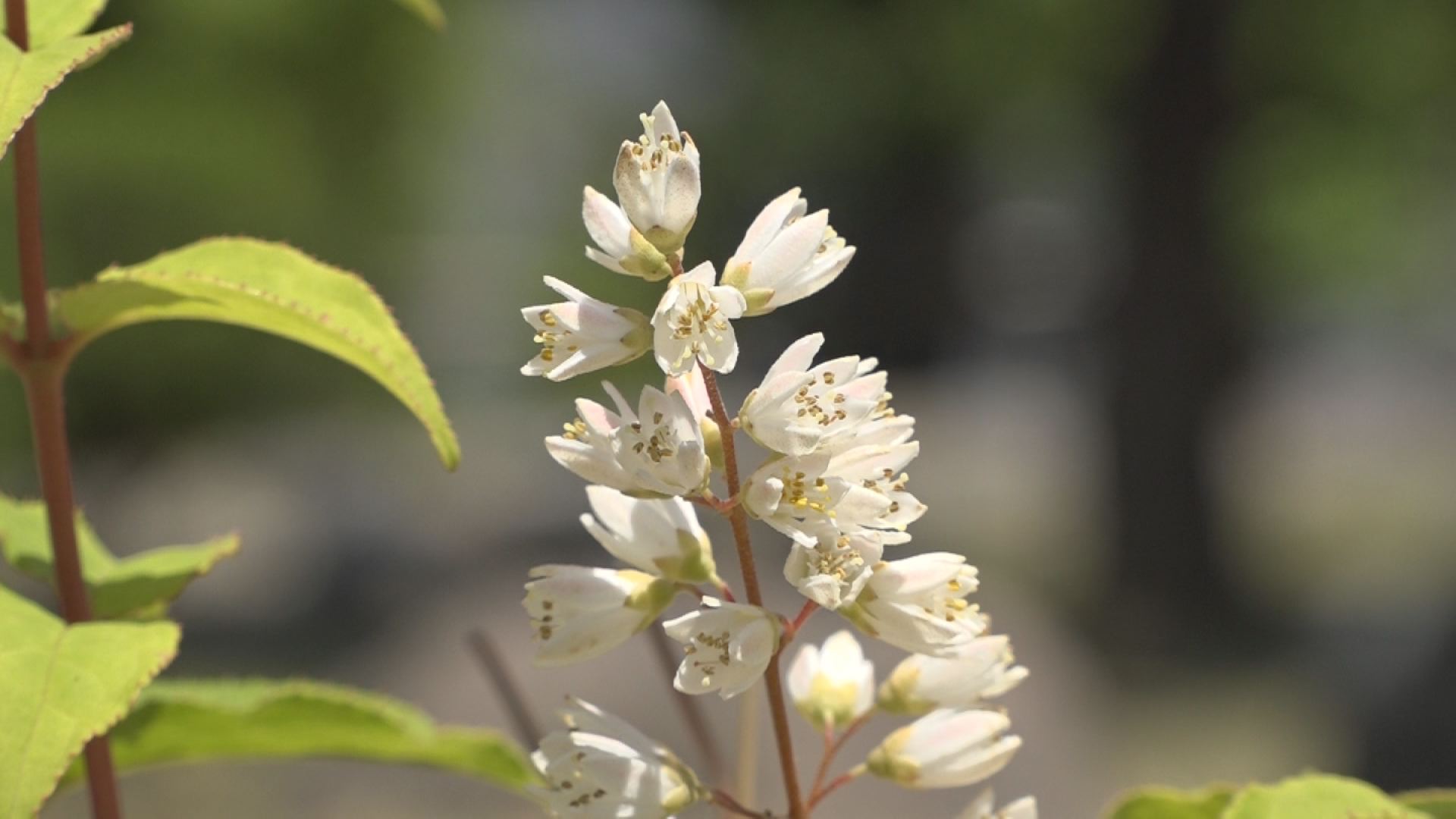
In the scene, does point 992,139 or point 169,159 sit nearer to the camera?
point 169,159

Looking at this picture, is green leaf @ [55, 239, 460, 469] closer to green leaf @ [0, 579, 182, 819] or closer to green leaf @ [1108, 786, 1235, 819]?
green leaf @ [0, 579, 182, 819]

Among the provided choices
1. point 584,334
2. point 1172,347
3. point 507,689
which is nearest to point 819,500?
point 584,334

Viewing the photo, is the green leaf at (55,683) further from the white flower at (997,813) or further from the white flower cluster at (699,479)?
the white flower at (997,813)

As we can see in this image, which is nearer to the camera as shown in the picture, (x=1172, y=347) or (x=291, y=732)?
(x=291, y=732)

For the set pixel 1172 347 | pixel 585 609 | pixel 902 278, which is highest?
pixel 585 609

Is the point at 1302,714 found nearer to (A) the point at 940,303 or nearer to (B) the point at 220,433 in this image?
(A) the point at 940,303

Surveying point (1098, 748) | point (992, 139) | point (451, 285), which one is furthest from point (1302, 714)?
point (451, 285)

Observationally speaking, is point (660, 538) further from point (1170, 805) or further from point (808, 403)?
point (1170, 805)
